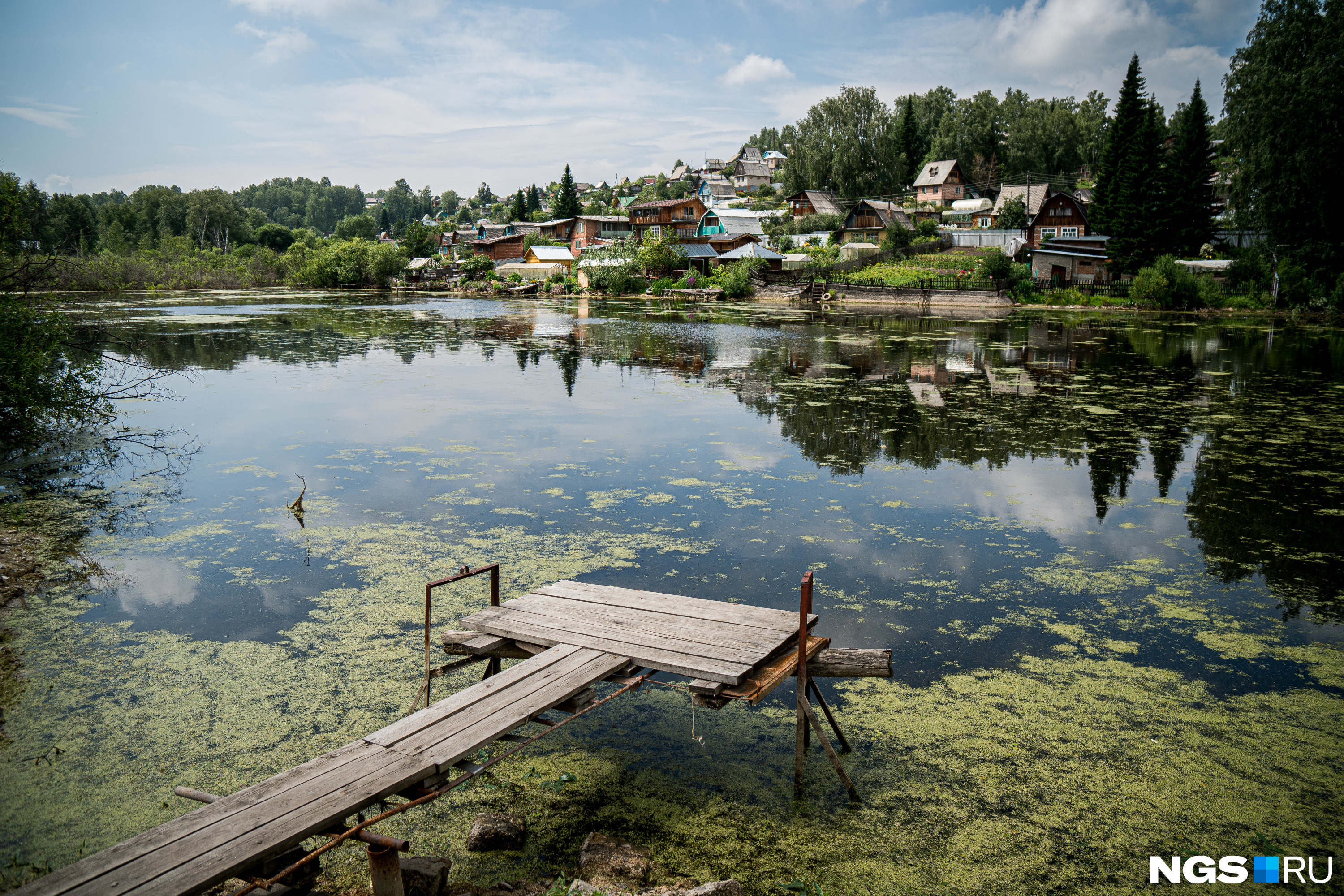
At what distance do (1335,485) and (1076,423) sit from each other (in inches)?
169

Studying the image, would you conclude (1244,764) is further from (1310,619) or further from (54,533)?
(54,533)

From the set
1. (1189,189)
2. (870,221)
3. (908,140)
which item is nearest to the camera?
(1189,189)

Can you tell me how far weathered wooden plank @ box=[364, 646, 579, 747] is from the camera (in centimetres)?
358

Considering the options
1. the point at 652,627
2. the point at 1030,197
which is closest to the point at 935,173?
the point at 1030,197

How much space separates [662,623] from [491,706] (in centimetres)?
128

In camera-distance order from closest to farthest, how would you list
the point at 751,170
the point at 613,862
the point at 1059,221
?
the point at 613,862
the point at 1059,221
the point at 751,170

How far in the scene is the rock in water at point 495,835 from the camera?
3926mm

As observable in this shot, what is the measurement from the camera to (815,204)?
234 feet

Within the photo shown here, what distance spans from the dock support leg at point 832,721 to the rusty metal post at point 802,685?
8.3 inches

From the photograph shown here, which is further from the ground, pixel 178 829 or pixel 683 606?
pixel 683 606

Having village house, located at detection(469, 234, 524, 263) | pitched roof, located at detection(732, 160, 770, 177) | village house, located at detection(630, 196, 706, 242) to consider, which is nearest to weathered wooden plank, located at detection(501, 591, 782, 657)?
village house, located at detection(630, 196, 706, 242)

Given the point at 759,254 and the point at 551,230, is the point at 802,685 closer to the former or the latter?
the point at 759,254

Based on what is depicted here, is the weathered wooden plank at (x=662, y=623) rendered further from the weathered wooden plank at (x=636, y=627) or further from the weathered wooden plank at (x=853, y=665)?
the weathered wooden plank at (x=853, y=665)

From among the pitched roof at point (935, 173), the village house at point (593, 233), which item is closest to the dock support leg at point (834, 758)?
the village house at point (593, 233)
